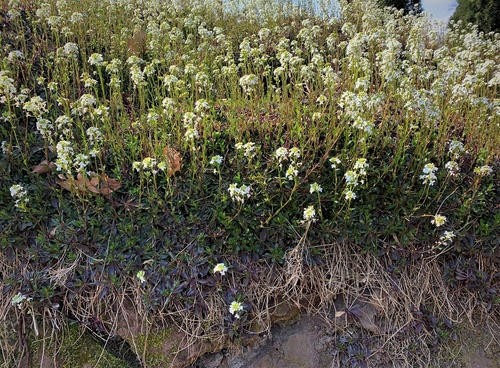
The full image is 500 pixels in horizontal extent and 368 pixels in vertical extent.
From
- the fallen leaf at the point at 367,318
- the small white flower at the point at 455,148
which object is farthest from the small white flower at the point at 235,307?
the small white flower at the point at 455,148

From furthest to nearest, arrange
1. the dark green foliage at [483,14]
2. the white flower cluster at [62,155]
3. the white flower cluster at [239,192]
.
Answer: the dark green foliage at [483,14] < the white flower cluster at [239,192] < the white flower cluster at [62,155]

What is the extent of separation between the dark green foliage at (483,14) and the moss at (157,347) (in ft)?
27.0

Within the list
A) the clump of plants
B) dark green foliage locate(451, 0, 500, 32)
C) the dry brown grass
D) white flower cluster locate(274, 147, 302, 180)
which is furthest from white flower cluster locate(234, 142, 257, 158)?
dark green foliage locate(451, 0, 500, 32)

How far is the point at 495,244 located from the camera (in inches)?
107

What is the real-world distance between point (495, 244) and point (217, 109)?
2465mm

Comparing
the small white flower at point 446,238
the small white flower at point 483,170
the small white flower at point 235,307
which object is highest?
the small white flower at point 483,170

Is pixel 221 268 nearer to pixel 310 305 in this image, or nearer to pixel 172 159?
pixel 310 305

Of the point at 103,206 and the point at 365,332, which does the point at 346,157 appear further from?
the point at 103,206

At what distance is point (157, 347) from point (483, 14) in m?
8.69

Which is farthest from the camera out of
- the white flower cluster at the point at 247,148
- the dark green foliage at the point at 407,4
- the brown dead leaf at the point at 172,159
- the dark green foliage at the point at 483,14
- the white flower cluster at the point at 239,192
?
the dark green foliage at the point at 407,4

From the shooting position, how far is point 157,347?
2.50 meters

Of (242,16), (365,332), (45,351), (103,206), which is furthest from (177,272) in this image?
(242,16)

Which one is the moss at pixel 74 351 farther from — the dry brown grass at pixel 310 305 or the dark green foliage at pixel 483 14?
the dark green foliage at pixel 483 14

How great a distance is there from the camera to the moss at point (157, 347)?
2482 mm
